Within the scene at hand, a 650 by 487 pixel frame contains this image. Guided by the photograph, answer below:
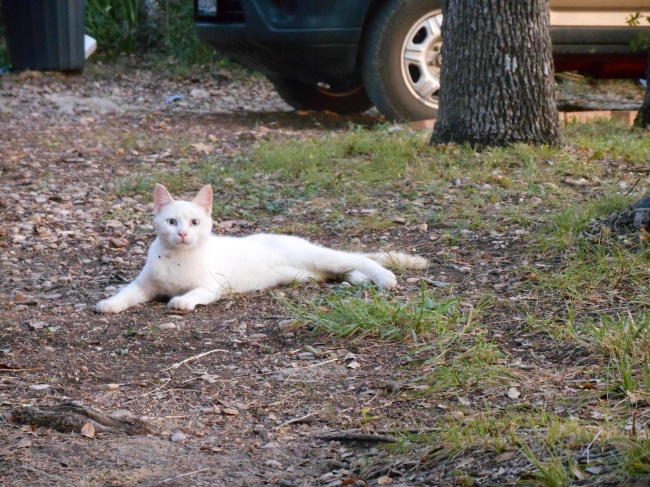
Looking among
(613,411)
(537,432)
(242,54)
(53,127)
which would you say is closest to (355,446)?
(537,432)

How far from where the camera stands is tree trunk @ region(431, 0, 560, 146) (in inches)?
243

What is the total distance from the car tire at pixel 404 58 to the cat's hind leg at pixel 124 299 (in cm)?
408

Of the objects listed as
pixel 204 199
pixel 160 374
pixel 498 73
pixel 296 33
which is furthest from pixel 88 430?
pixel 296 33

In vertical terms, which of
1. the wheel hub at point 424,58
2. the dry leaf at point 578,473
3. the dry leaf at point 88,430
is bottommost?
the dry leaf at point 88,430

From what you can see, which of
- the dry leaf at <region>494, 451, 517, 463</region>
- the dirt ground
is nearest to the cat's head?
→ the dirt ground

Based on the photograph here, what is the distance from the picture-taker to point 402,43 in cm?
775

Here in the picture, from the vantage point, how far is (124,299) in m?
4.20

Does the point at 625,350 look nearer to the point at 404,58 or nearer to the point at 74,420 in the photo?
the point at 74,420

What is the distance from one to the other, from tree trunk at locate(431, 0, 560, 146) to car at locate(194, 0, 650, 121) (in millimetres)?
1381

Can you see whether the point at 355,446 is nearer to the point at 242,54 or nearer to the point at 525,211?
the point at 525,211

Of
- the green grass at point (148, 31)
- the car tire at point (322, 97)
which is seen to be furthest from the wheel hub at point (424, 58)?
the green grass at point (148, 31)

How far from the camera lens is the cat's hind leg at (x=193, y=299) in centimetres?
413

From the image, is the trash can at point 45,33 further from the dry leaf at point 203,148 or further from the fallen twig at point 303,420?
the fallen twig at point 303,420

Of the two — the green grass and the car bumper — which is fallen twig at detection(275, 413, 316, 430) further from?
the green grass
